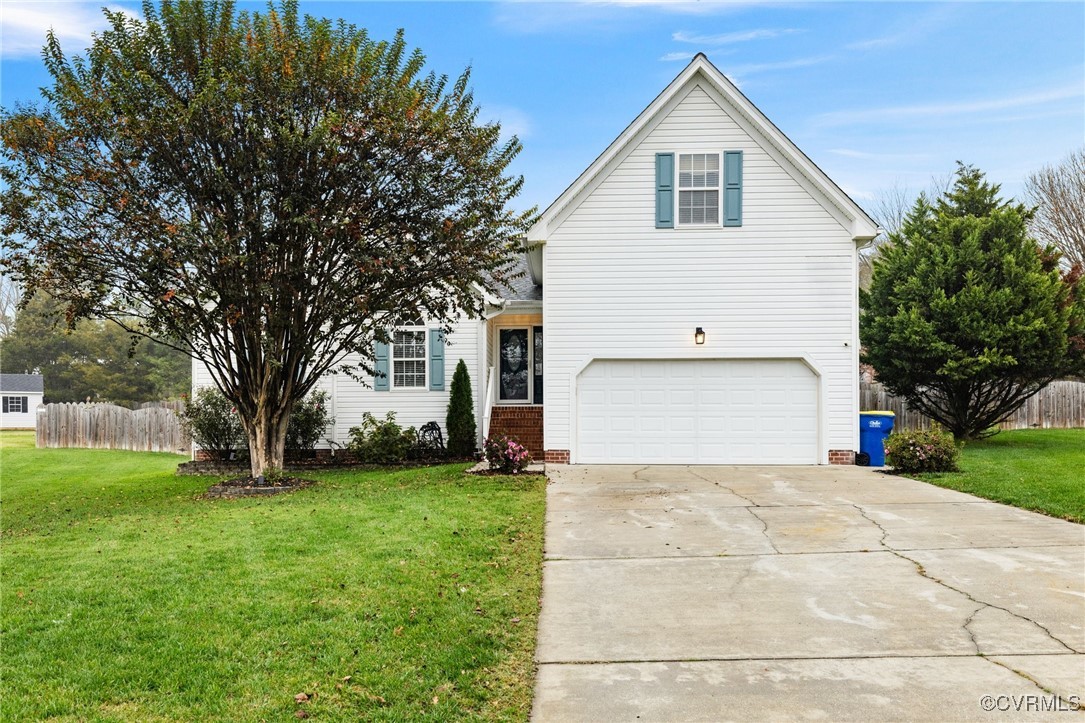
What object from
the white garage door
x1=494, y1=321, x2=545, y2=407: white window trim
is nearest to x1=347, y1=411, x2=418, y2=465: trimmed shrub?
x1=494, y1=321, x2=545, y2=407: white window trim

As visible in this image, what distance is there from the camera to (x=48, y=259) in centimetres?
1098

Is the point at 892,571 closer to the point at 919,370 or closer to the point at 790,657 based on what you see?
the point at 790,657

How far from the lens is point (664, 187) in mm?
14383

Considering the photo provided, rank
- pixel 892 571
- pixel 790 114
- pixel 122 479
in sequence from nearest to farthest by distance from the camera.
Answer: pixel 892 571
pixel 122 479
pixel 790 114

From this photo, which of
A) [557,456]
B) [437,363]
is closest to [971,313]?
[557,456]

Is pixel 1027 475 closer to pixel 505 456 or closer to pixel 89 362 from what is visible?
pixel 505 456

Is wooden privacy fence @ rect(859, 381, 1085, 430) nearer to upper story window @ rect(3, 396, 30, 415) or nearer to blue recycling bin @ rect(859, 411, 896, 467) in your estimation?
blue recycling bin @ rect(859, 411, 896, 467)

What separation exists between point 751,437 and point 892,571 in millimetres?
8040

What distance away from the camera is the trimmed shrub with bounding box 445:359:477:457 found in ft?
52.1

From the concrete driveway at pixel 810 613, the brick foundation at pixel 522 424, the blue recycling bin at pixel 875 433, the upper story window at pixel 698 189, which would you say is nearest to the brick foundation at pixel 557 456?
the brick foundation at pixel 522 424

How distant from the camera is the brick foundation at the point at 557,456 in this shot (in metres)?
14.5

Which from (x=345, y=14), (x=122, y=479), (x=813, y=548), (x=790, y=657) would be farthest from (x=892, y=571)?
(x=122, y=479)

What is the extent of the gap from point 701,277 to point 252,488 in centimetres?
892

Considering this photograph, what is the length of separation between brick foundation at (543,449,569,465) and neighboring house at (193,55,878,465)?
0.07ft
